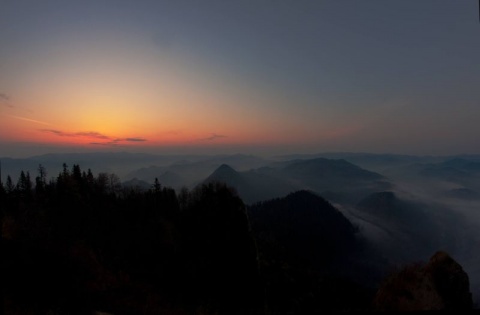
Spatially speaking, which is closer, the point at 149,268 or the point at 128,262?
the point at 149,268

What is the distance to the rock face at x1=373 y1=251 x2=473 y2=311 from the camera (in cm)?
1892

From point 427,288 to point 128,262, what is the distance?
103 feet

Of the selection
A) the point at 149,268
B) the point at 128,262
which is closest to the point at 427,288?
the point at 149,268

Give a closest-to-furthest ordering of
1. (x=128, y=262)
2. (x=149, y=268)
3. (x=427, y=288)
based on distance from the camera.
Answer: (x=427, y=288)
(x=149, y=268)
(x=128, y=262)

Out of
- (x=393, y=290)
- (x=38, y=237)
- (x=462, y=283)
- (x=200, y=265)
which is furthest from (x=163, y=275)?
(x=462, y=283)

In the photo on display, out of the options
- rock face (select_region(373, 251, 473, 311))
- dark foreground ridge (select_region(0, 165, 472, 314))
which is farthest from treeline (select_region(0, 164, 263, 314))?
rock face (select_region(373, 251, 473, 311))

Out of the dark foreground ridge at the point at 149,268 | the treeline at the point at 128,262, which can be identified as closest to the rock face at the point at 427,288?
the dark foreground ridge at the point at 149,268

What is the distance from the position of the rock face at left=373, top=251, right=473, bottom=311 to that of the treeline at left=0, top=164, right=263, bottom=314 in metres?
9.20

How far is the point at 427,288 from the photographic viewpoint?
1983 cm

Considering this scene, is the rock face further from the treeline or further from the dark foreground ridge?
the treeline

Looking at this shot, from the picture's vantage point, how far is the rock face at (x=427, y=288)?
62.1ft

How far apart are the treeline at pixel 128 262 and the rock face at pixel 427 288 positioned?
9205 millimetres

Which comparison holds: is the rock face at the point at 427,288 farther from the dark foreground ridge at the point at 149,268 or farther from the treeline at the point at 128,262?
the treeline at the point at 128,262

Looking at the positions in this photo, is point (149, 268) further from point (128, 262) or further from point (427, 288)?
point (427, 288)
